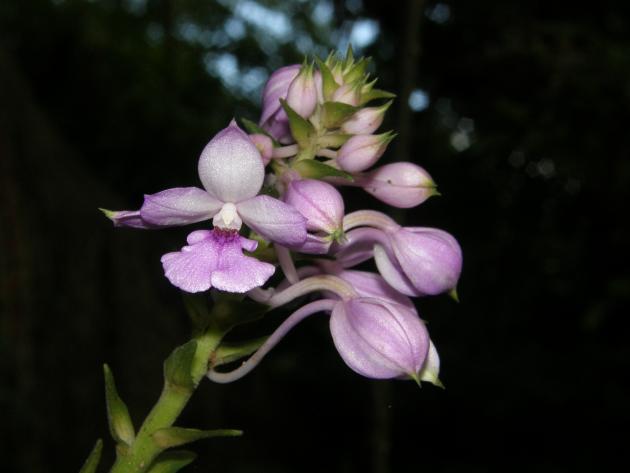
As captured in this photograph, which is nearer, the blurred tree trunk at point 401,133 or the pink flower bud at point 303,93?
the pink flower bud at point 303,93

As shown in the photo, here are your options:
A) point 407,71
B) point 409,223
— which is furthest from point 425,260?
point 409,223

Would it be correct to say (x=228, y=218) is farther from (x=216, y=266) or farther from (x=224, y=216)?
(x=216, y=266)

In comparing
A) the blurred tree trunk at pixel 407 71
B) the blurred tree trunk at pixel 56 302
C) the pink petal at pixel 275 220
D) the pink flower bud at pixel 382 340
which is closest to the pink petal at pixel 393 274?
the pink flower bud at pixel 382 340

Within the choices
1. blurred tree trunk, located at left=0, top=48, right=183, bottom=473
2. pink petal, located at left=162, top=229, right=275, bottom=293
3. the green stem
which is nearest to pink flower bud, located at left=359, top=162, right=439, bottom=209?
pink petal, located at left=162, top=229, right=275, bottom=293

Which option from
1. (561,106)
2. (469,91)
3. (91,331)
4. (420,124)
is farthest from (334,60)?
(420,124)

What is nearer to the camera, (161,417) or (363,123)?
(161,417)

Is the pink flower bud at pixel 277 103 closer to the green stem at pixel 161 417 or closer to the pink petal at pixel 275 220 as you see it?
the pink petal at pixel 275 220
